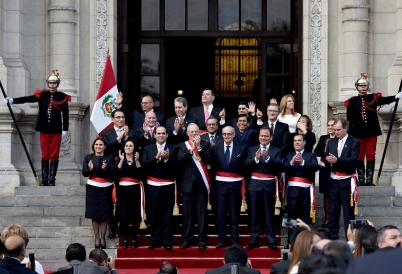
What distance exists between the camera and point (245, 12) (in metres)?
19.1

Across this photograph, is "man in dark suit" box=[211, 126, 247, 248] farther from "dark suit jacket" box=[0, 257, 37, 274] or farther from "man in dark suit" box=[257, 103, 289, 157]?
"dark suit jacket" box=[0, 257, 37, 274]

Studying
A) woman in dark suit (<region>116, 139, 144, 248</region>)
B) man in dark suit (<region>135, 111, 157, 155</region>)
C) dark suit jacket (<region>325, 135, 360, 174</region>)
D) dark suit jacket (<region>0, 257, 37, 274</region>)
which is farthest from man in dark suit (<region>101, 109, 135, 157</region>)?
dark suit jacket (<region>0, 257, 37, 274</region>)

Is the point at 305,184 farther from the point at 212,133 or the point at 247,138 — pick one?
the point at 212,133

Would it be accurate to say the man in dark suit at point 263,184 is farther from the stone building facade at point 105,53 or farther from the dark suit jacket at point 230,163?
the stone building facade at point 105,53

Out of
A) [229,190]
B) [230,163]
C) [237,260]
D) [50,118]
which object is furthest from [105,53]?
[237,260]

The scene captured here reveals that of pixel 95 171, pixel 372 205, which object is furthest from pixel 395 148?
pixel 95 171

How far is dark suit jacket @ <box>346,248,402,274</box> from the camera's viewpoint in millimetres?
4605

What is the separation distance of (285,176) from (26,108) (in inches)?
194

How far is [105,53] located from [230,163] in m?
4.54

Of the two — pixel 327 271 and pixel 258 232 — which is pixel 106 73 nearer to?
pixel 258 232

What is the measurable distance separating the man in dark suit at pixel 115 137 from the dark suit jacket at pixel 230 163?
1.30m

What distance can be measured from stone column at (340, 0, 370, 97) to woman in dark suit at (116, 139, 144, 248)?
484 centimetres

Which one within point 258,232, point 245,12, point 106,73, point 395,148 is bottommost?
point 258,232

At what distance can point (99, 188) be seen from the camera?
14.8 m
